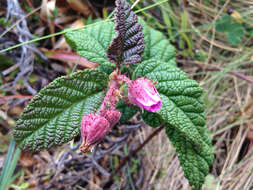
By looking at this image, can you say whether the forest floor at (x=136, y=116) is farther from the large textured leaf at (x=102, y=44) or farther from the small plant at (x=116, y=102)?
the small plant at (x=116, y=102)

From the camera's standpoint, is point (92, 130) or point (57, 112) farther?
point (57, 112)

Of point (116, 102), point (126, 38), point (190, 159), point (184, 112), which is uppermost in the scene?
point (126, 38)

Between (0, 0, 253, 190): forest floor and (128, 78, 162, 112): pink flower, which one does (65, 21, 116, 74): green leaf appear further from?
(0, 0, 253, 190): forest floor

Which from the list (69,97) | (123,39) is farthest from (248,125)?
(69,97)

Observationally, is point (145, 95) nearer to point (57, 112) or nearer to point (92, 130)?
point (92, 130)

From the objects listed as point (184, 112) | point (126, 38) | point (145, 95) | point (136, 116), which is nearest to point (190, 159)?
point (184, 112)

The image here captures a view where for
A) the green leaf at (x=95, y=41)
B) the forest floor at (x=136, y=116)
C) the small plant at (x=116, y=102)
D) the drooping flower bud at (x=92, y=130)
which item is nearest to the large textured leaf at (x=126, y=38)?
the small plant at (x=116, y=102)

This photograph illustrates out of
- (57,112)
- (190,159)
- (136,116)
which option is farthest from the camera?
(136,116)
